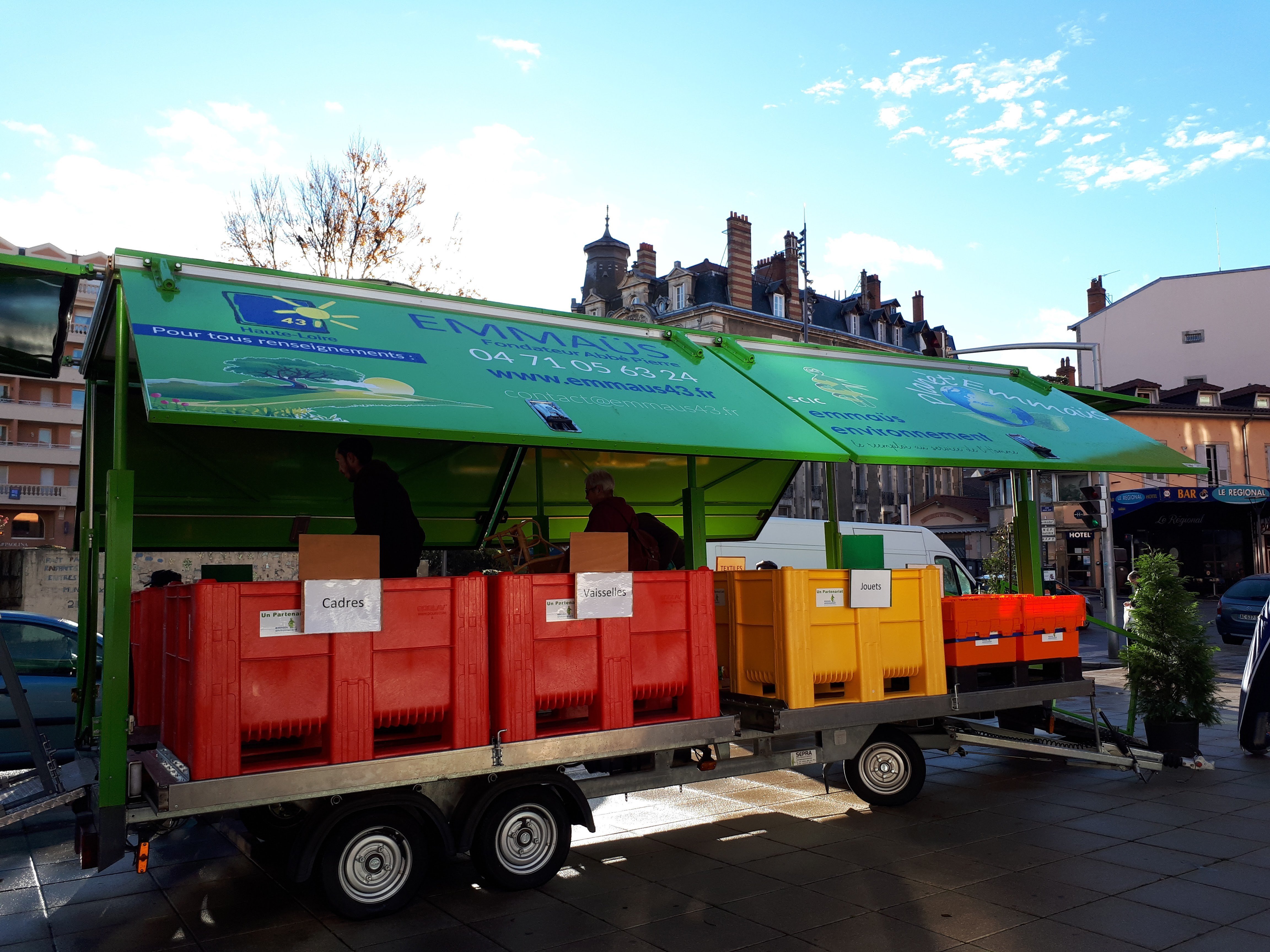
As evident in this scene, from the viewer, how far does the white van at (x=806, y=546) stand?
640 inches

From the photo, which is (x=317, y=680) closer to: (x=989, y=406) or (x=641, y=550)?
(x=641, y=550)

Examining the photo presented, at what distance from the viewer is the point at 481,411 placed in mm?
5254

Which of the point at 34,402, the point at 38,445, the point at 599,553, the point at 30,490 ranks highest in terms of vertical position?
the point at 34,402

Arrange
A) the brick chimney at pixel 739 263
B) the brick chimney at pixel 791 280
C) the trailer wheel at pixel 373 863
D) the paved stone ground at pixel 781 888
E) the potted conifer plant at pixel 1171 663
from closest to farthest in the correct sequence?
the paved stone ground at pixel 781 888 → the trailer wheel at pixel 373 863 → the potted conifer plant at pixel 1171 663 → the brick chimney at pixel 739 263 → the brick chimney at pixel 791 280

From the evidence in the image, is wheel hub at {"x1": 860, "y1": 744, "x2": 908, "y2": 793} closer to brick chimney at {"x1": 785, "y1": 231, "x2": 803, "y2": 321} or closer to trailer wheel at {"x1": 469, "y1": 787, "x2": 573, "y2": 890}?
trailer wheel at {"x1": 469, "y1": 787, "x2": 573, "y2": 890}

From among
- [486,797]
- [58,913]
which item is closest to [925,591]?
[486,797]

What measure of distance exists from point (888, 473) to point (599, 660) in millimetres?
50707

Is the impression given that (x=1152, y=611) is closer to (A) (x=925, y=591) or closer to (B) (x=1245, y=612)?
(A) (x=925, y=591)

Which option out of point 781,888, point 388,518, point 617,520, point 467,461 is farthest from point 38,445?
point 781,888

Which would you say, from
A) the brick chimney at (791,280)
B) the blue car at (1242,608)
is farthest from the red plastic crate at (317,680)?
the brick chimney at (791,280)

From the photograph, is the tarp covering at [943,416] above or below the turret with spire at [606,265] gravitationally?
below

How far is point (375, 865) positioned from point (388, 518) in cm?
195

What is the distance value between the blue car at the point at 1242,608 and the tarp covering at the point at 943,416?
1663 cm

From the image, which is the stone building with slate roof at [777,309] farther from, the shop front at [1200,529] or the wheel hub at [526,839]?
the wheel hub at [526,839]
